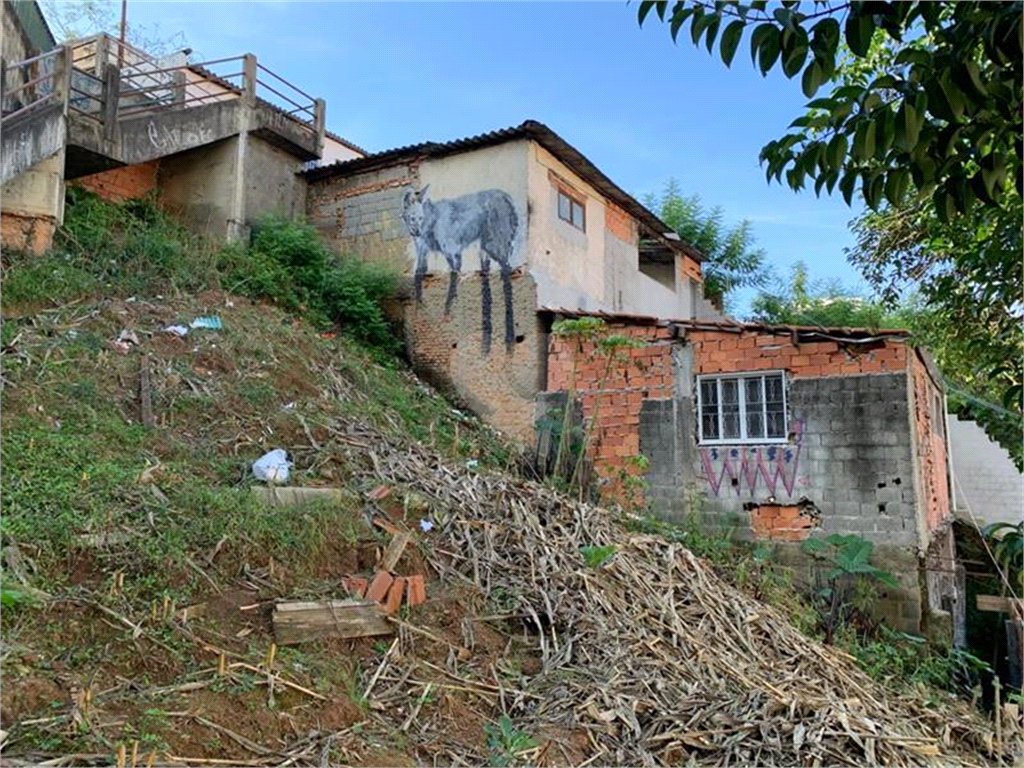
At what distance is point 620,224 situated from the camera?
Answer: 51.3 feet

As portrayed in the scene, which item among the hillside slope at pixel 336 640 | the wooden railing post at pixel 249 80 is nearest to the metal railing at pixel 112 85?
the wooden railing post at pixel 249 80

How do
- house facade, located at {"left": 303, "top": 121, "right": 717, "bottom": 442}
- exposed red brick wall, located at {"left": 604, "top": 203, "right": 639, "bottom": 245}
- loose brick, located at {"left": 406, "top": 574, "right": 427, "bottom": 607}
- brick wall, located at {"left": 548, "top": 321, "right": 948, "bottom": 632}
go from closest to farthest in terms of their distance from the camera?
loose brick, located at {"left": 406, "top": 574, "right": 427, "bottom": 607}, brick wall, located at {"left": 548, "top": 321, "right": 948, "bottom": 632}, house facade, located at {"left": 303, "top": 121, "right": 717, "bottom": 442}, exposed red brick wall, located at {"left": 604, "top": 203, "right": 639, "bottom": 245}

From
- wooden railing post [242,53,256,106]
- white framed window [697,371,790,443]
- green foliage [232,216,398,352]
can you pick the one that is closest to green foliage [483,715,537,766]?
white framed window [697,371,790,443]

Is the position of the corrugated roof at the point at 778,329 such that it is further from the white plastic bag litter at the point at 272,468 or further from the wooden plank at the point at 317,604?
the wooden plank at the point at 317,604

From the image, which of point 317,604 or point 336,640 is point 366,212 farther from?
point 336,640

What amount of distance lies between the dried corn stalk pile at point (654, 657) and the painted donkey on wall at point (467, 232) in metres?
5.13

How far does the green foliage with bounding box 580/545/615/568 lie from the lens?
654 centimetres

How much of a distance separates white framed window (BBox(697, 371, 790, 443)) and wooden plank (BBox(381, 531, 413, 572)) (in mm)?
5557

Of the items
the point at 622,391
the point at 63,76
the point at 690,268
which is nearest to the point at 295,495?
the point at 622,391

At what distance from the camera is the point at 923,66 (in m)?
1.95

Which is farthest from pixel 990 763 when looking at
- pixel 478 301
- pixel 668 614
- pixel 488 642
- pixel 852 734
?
pixel 478 301

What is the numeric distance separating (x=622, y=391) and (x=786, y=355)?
2.37m

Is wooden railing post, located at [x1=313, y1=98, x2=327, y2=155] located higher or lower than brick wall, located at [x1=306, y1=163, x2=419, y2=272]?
higher

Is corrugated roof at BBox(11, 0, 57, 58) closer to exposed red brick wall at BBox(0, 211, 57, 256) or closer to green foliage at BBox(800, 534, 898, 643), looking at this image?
exposed red brick wall at BBox(0, 211, 57, 256)
